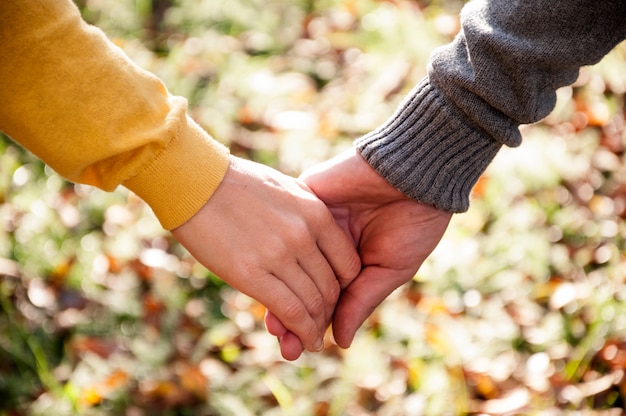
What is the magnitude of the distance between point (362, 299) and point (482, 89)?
24.7 inches

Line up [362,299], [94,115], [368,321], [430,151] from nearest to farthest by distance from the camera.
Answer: [94,115] < [430,151] < [362,299] < [368,321]

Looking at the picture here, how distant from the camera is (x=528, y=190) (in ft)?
8.55

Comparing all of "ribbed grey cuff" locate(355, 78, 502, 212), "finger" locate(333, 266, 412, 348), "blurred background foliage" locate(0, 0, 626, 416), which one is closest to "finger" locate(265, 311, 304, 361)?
"finger" locate(333, 266, 412, 348)

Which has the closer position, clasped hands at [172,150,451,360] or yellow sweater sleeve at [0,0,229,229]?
yellow sweater sleeve at [0,0,229,229]

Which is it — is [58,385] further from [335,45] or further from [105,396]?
[335,45]

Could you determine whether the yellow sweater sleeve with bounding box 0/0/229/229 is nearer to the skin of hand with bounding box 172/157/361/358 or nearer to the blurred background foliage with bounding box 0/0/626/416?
the skin of hand with bounding box 172/157/361/358

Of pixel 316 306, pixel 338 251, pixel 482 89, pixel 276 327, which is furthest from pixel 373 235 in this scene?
pixel 482 89

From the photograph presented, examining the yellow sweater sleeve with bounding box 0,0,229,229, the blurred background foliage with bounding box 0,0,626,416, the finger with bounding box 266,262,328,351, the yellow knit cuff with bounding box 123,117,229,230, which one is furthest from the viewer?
the blurred background foliage with bounding box 0,0,626,416

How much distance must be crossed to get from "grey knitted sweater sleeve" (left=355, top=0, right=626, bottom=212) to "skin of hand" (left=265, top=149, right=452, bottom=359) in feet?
0.21

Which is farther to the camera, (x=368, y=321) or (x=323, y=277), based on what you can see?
(x=368, y=321)

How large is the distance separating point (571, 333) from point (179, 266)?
1353 millimetres

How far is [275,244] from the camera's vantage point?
5.73ft

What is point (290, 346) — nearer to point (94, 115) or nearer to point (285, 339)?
point (285, 339)

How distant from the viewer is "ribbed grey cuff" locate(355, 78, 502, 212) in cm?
170
